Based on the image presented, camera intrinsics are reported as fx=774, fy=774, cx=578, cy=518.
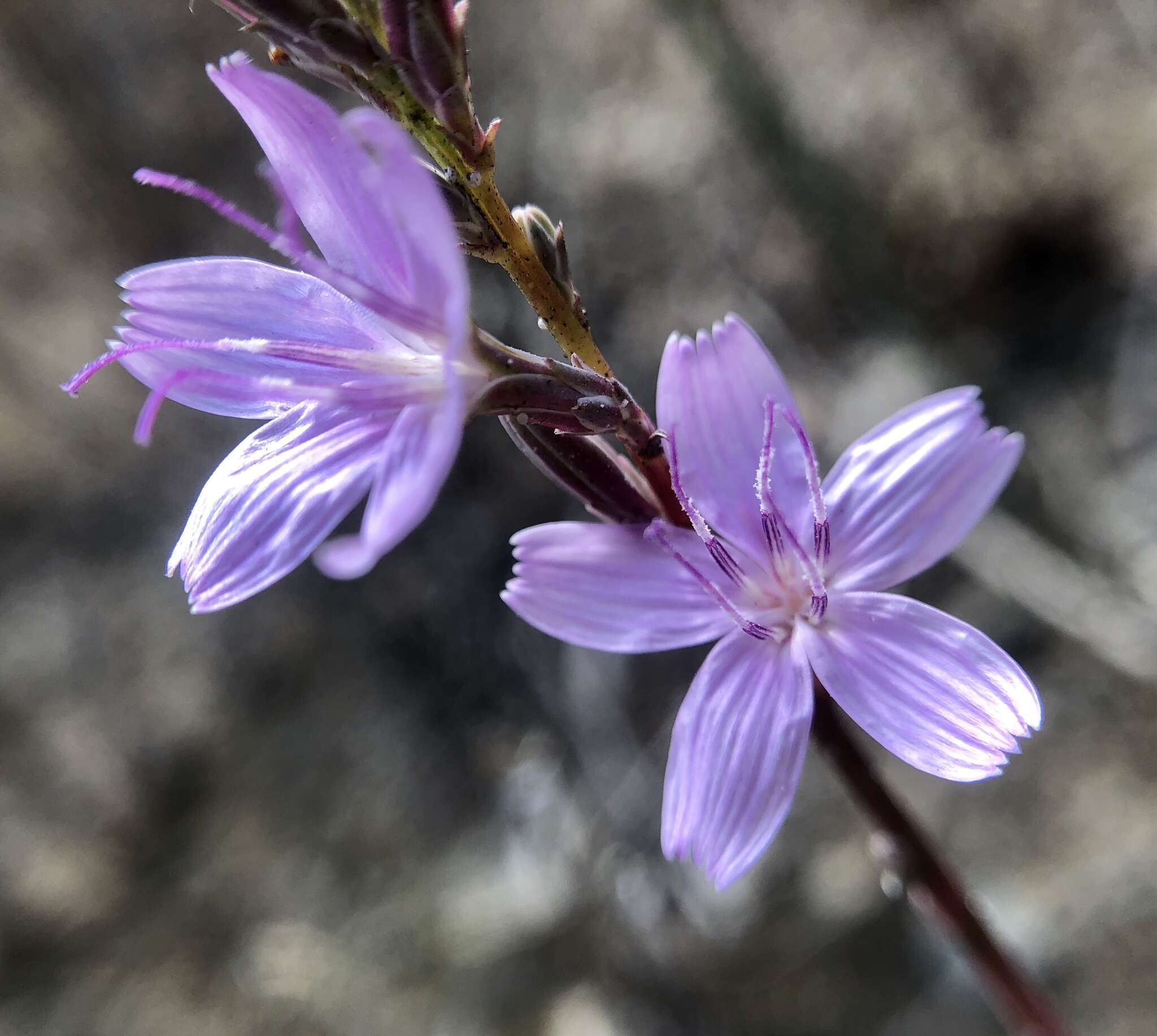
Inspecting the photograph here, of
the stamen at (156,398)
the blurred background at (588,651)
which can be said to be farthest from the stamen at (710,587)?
the blurred background at (588,651)

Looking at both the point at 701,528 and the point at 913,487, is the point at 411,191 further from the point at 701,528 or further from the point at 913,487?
the point at 913,487

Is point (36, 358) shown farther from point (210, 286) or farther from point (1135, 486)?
point (1135, 486)

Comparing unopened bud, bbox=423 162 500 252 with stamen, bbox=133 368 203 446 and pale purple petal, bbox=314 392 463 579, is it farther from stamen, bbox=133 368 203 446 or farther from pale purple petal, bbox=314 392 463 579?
stamen, bbox=133 368 203 446

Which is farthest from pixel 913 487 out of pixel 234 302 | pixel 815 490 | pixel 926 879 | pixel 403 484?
pixel 234 302

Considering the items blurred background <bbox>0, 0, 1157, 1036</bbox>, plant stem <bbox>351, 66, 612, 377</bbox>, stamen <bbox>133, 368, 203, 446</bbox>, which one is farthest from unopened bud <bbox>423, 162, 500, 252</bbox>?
blurred background <bbox>0, 0, 1157, 1036</bbox>

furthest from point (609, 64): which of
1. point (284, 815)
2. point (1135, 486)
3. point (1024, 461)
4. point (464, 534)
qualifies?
point (284, 815)
